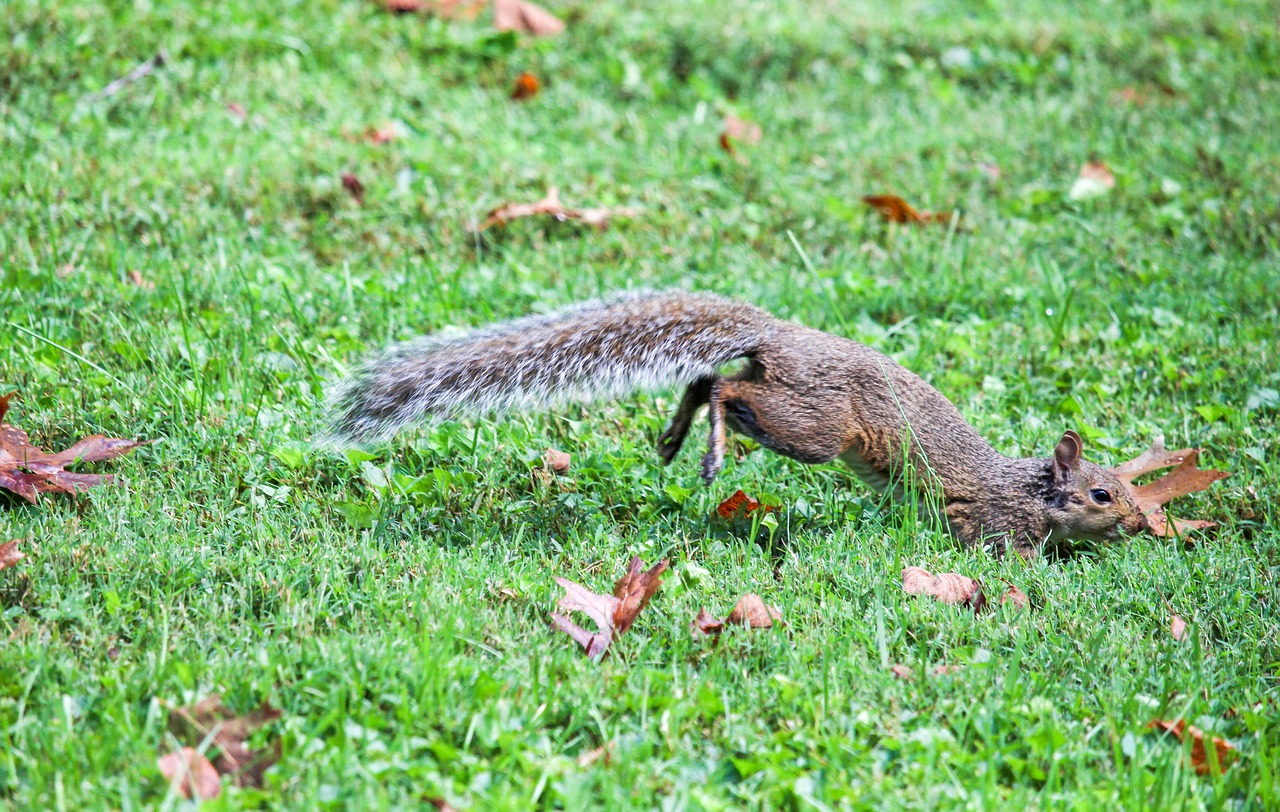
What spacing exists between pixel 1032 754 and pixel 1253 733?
551 millimetres

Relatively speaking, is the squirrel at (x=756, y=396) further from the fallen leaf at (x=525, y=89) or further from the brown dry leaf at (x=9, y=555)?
the fallen leaf at (x=525, y=89)

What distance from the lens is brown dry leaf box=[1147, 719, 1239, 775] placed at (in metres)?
2.61

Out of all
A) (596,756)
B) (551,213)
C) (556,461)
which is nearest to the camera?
(596,756)

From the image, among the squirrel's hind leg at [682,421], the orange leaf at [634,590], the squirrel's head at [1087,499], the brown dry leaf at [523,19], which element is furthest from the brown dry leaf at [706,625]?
the brown dry leaf at [523,19]

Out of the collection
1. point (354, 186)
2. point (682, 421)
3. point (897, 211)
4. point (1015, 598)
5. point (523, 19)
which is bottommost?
point (1015, 598)

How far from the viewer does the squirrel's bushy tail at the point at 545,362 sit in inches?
131

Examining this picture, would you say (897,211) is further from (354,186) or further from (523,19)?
(523,19)

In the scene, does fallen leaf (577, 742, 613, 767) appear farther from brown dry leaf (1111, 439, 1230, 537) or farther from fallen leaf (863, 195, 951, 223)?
fallen leaf (863, 195, 951, 223)

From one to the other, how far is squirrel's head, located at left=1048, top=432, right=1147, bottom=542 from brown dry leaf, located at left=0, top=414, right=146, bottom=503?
273cm

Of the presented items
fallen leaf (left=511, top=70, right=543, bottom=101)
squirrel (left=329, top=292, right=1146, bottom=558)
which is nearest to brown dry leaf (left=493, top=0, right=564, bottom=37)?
fallen leaf (left=511, top=70, right=543, bottom=101)

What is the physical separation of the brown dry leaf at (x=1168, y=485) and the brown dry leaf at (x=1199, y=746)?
1.16 meters

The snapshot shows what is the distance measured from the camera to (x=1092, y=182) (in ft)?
19.7

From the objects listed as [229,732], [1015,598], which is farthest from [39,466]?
[1015,598]

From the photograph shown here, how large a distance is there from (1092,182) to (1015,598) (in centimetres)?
338
